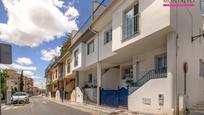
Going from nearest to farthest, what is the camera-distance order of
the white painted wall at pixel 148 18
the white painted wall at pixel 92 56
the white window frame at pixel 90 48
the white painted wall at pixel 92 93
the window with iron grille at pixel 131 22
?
the white painted wall at pixel 148 18 → the window with iron grille at pixel 131 22 → the white painted wall at pixel 92 56 → the white window frame at pixel 90 48 → the white painted wall at pixel 92 93

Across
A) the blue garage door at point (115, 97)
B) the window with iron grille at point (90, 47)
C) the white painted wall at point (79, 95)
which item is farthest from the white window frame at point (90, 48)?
the white painted wall at point (79, 95)

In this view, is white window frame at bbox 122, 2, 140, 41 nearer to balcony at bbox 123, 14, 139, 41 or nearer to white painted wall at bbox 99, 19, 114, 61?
balcony at bbox 123, 14, 139, 41

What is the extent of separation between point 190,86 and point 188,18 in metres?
4.16

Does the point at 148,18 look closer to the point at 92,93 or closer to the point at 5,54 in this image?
the point at 5,54

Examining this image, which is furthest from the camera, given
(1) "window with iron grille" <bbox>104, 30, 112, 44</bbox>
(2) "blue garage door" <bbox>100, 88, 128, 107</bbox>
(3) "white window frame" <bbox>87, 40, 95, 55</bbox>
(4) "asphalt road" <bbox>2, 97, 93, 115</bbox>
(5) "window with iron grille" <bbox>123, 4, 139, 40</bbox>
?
(3) "white window frame" <bbox>87, 40, 95, 55</bbox>

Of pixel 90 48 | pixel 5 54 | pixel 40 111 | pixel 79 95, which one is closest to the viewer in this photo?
pixel 5 54

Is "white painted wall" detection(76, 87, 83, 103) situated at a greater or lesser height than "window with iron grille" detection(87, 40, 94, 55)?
lesser

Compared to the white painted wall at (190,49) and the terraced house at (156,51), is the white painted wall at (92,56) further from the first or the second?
the white painted wall at (190,49)

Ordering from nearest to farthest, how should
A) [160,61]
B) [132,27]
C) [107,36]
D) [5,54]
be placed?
1. [5,54]
2. [132,27]
3. [160,61]
4. [107,36]

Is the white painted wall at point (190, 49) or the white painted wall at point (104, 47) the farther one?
the white painted wall at point (104, 47)

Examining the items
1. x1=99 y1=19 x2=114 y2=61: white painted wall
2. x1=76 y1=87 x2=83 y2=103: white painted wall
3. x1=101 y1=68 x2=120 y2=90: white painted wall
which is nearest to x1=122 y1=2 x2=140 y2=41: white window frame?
x1=99 y1=19 x2=114 y2=61: white painted wall

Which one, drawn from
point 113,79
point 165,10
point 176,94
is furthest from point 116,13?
point 113,79

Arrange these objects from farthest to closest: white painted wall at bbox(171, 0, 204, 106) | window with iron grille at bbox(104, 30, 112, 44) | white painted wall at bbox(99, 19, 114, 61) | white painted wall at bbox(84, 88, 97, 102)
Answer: white painted wall at bbox(84, 88, 97, 102) → window with iron grille at bbox(104, 30, 112, 44) → white painted wall at bbox(99, 19, 114, 61) → white painted wall at bbox(171, 0, 204, 106)

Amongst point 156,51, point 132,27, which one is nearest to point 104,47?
point 156,51
